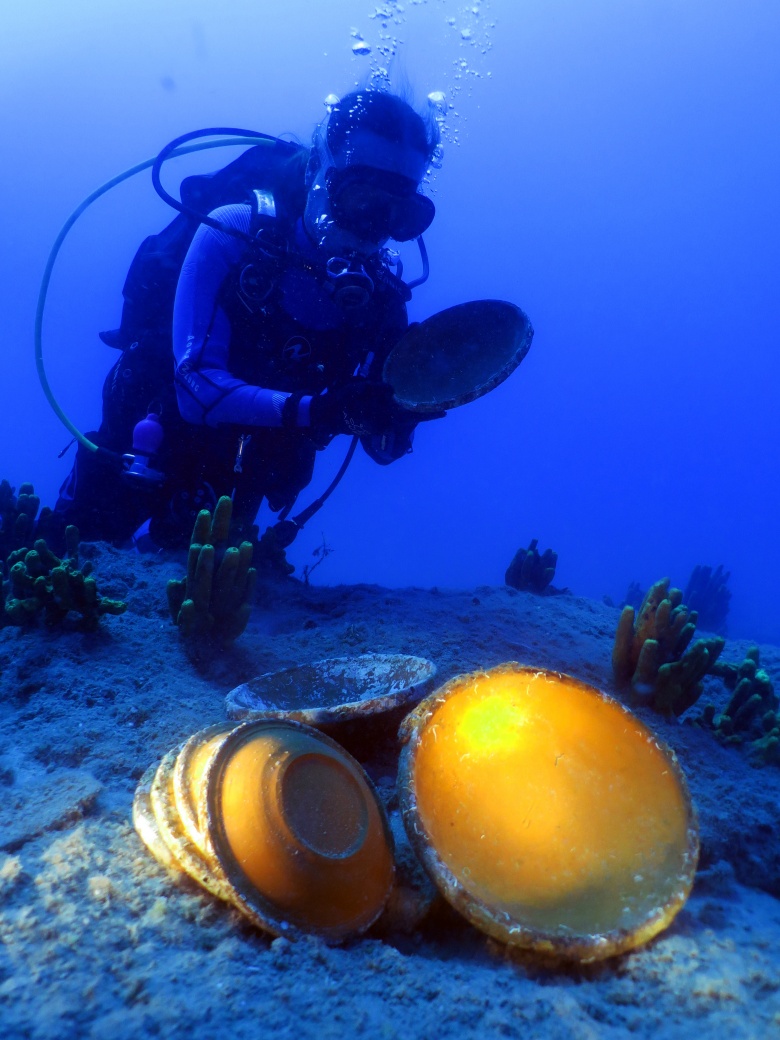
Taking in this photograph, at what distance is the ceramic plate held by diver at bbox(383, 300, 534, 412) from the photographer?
3883 mm

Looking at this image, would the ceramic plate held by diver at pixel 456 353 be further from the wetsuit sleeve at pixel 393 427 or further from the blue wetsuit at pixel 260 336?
the blue wetsuit at pixel 260 336

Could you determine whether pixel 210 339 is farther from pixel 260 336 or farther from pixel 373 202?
pixel 373 202

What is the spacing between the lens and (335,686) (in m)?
3.24

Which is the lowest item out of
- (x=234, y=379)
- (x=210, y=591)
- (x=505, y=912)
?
(x=505, y=912)

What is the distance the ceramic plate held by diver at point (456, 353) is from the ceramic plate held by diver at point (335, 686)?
1774 millimetres

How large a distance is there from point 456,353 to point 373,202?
165 centimetres

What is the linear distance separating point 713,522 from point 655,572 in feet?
78.7

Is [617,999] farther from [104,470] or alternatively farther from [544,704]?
[104,470]

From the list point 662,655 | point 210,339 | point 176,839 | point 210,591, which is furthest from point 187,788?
point 210,339

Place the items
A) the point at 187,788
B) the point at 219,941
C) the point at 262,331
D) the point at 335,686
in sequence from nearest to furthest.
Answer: the point at 219,941 < the point at 187,788 < the point at 335,686 < the point at 262,331

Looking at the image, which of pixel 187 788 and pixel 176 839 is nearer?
pixel 176 839

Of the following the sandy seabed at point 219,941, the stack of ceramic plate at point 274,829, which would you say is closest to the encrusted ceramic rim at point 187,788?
the stack of ceramic plate at point 274,829

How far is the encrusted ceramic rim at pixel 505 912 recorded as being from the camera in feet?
5.45

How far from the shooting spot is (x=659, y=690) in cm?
337
